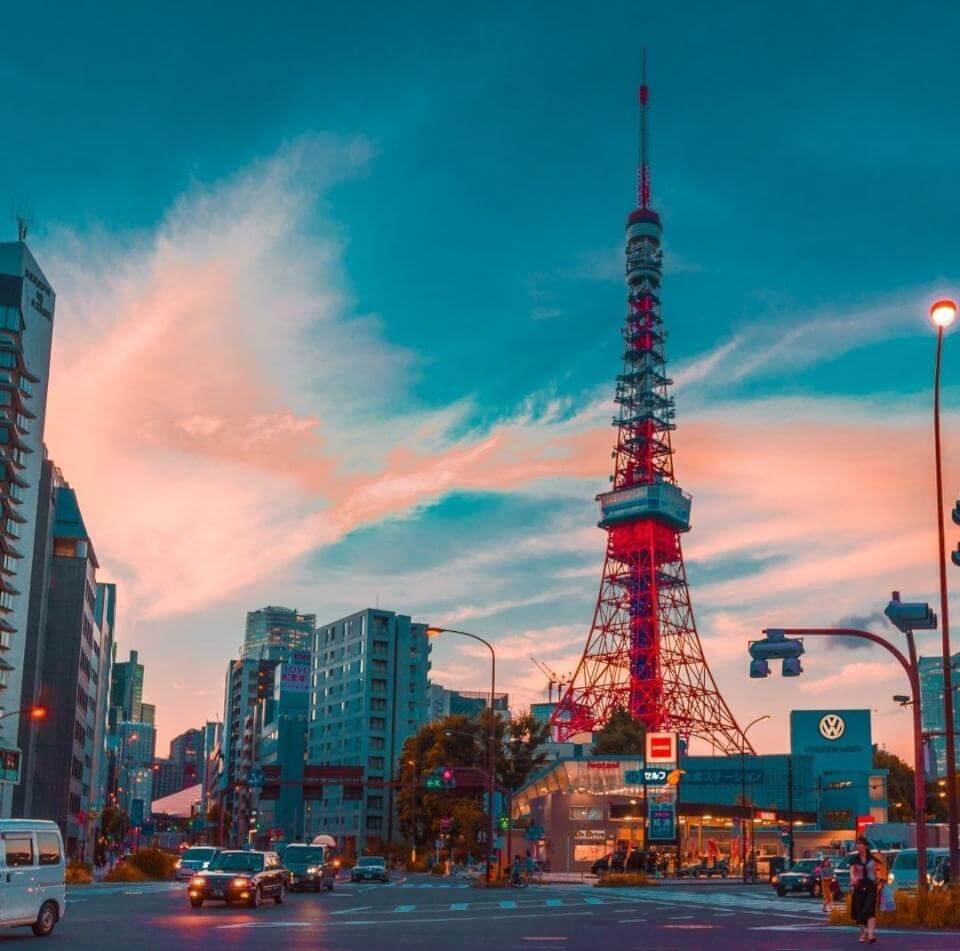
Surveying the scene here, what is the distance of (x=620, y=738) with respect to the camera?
134 meters

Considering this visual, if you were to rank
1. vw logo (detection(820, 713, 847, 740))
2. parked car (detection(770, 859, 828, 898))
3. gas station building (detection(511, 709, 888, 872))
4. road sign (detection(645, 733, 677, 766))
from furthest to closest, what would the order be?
1. vw logo (detection(820, 713, 847, 740))
2. gas station building (detection(511, 709, 888, 872))
3. road sign (detection(645, 733, 677, 766))
4. parked car (detection(770, 859, 828, 898))

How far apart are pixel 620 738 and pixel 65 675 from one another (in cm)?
5803

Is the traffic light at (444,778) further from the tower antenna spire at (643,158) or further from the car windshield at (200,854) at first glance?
the tower antenna spire at (643,158)

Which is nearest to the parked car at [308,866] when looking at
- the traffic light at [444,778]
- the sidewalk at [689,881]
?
the sidewalk at [689,881]

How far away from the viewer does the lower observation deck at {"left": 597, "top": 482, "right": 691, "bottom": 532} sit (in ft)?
→ 429

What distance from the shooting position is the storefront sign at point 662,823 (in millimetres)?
69438

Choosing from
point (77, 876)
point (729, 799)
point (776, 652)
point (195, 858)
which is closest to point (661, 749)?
point (195, 858)

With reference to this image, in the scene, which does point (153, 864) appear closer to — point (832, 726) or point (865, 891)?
point (865, 891)

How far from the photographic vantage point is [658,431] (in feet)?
461

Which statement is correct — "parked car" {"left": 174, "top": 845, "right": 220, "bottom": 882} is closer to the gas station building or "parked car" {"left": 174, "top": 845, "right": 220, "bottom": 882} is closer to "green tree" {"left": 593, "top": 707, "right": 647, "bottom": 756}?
the gas station building

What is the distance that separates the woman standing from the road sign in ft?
161

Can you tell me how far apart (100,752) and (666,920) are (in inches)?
5917

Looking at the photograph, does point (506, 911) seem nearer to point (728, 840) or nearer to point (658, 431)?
point (728, 840)

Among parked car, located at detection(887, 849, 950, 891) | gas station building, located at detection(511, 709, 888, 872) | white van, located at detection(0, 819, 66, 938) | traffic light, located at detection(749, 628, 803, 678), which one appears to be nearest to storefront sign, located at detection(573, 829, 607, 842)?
gas station building, located at detection(511, 709, 888, 872)
